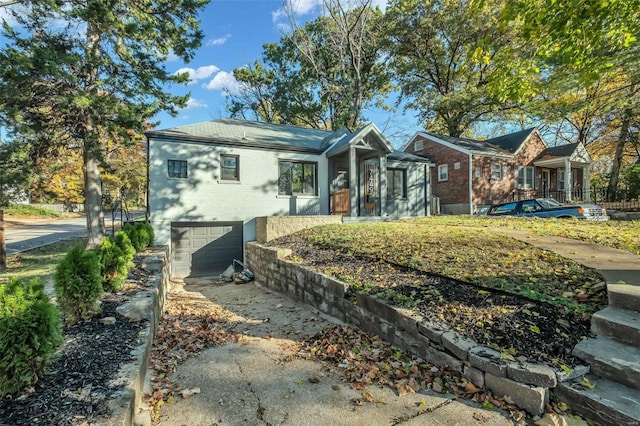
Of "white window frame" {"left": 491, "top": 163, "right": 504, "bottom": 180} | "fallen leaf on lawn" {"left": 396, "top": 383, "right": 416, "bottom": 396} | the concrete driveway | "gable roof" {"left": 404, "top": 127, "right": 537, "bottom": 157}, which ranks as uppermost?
"gable roof" {"left": 404, "top": 127, "right": 537, "bottom": 157}

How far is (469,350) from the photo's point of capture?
9.65 feet

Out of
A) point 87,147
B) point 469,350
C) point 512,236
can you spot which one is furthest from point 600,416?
point 87,147

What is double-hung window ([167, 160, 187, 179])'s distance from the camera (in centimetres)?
1191

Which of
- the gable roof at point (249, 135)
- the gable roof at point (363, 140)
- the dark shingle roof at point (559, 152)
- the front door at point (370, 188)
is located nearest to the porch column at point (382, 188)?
the gable roof at point (363, 140)

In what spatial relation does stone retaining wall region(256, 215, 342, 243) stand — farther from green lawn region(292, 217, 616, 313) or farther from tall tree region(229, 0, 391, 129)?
tall tree region(229, 0, 391, 129)

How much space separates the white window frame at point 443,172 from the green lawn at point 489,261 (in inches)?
534

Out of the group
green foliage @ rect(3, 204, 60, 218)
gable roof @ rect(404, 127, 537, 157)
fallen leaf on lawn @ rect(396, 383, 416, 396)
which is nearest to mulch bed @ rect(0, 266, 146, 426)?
fallen leaf on lawn @ rect(396, 383, 416, 396)

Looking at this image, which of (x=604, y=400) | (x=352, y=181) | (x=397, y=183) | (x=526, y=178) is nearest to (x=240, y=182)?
(x=352, y=181)

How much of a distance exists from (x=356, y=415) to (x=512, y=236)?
5.71m

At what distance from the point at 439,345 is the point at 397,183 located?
13773 millimetres

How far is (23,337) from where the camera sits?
7.19 ft

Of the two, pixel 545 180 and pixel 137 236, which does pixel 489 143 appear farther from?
pixel 137 236

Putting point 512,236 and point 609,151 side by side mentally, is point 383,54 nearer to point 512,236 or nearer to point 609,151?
point 609,151

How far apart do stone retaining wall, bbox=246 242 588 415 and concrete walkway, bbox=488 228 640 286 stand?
6.33 ft
